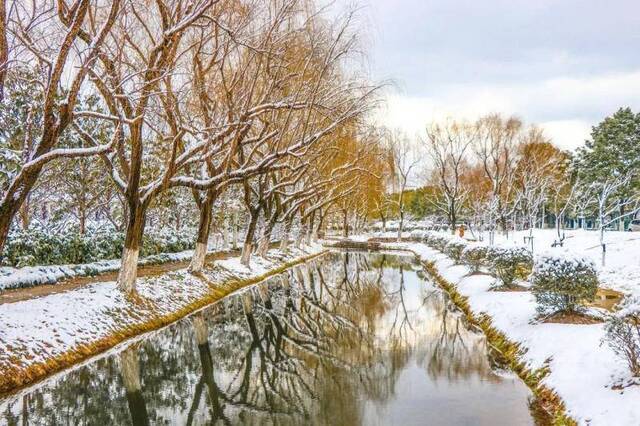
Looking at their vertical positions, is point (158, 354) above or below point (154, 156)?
below

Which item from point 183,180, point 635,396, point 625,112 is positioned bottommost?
point 635,396

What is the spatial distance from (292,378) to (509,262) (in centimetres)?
974

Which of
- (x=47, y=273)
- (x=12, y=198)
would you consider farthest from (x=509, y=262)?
(x=47, y=273)

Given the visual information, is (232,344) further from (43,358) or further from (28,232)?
(28,232)

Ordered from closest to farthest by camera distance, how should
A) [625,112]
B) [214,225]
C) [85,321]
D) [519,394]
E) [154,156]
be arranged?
[519,394], [85,321], [154,156], [214,225], [625,112]

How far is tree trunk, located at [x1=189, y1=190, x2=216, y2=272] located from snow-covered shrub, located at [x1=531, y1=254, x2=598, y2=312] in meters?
11.6

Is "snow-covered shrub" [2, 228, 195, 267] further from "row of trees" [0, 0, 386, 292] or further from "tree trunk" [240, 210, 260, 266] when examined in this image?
"tree trunk" [240, 210, 260, 266]

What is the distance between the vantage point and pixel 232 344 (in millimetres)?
12336

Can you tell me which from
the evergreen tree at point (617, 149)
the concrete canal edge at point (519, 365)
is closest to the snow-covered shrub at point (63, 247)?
the concrete canal edge at point (519, 365)

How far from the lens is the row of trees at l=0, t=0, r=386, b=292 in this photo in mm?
9289

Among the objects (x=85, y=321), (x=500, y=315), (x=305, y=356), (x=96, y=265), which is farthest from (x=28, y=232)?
(x=500, y=315)

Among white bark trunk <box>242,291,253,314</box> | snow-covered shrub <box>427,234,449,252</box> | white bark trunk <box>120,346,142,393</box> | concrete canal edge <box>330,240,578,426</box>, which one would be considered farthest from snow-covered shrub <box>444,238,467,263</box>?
white bark trunk <box>120,346,142,393</box>

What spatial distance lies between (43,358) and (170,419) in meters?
4.01

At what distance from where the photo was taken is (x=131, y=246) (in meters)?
14.8
